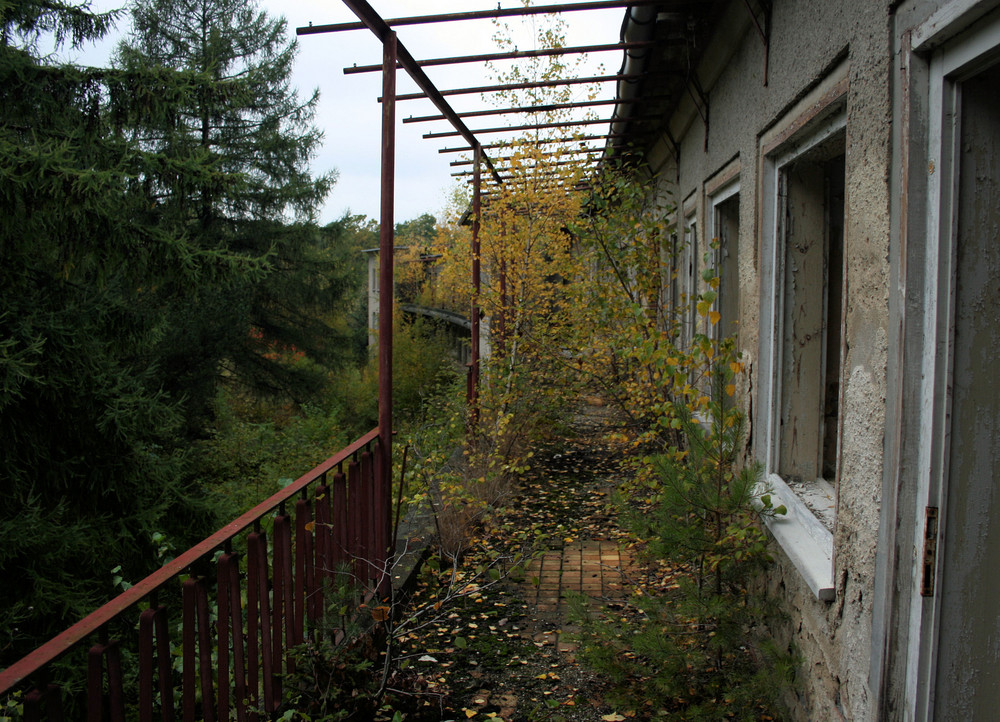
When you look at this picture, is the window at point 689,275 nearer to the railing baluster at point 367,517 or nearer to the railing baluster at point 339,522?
the railing baluster at point 367,517

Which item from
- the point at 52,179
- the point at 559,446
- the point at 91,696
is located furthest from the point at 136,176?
the point at 91,696

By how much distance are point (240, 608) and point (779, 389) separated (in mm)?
2166

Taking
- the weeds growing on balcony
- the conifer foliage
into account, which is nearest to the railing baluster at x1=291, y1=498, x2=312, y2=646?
the weeds growing on balcony

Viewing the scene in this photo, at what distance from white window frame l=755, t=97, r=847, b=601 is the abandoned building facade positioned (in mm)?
11

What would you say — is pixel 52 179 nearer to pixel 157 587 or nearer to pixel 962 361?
pixel 157 587

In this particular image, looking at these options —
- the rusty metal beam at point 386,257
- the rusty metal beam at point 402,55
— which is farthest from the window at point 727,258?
the rusty metal beam at point 386,257

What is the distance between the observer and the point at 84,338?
7.24 metres

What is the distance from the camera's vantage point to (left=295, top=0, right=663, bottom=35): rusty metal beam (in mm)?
3234

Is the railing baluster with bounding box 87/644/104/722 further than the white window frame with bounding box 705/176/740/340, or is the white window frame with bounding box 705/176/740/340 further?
the white window frame with bounding box 705/176/740/340

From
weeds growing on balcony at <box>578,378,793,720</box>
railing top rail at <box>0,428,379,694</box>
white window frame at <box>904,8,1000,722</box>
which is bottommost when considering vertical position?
weeds growing on balcony at <box>578,378,793,720</box>

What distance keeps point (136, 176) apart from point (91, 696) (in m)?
8.26

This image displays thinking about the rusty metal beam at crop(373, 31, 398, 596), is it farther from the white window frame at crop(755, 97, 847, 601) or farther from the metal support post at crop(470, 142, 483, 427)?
the metal support post at crop(470, 142, 483, 427)

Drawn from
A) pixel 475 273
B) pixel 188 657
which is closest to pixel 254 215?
pixel 475 273

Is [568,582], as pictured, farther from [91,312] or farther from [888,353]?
[91,312]
